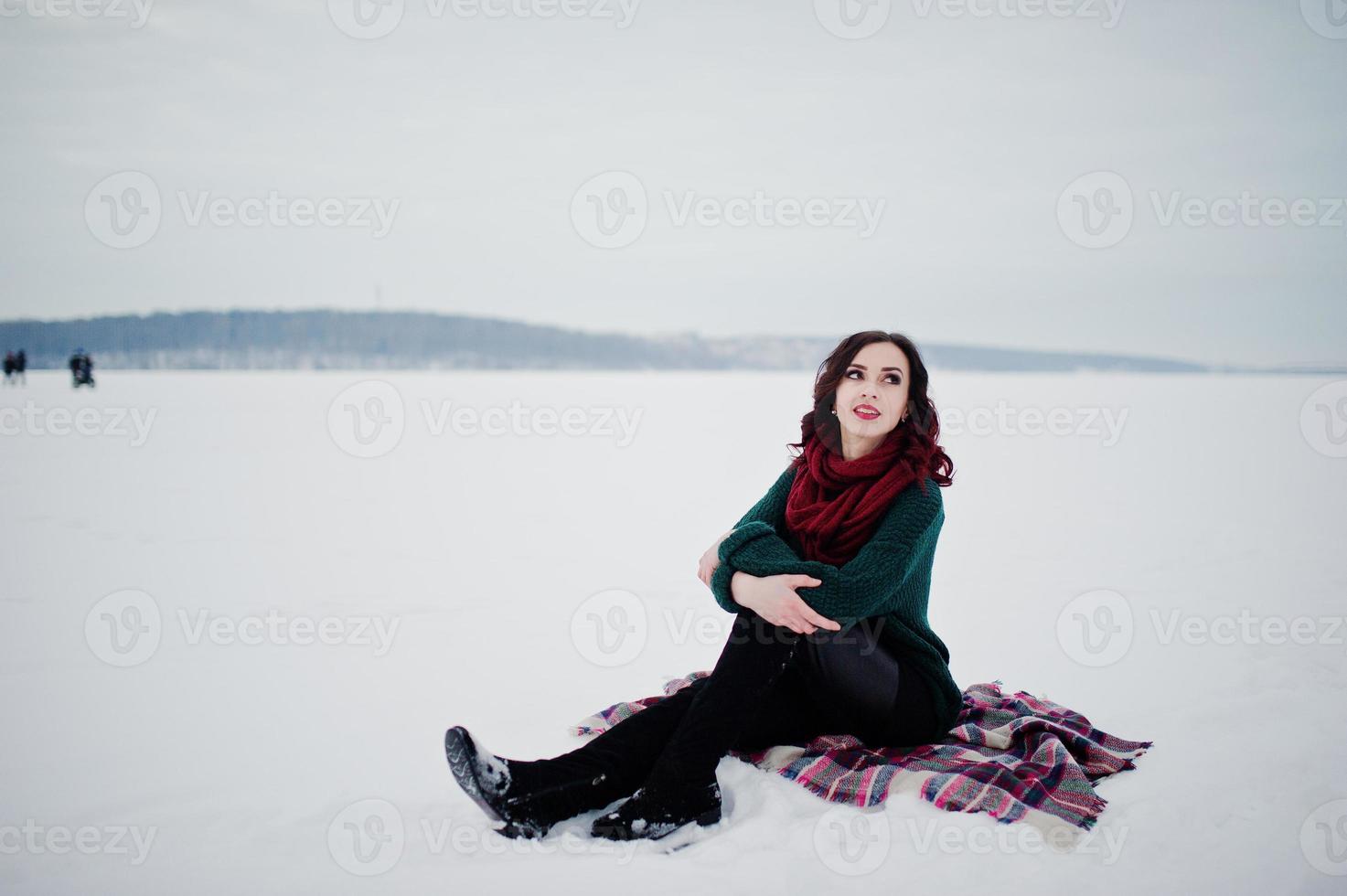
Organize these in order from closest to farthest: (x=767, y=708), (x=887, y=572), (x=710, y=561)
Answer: (x=887, y=572), (x=767, y=708), (x=710, y=561)

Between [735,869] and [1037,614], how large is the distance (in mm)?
3038

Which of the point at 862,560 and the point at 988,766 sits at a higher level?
the point at 862,560

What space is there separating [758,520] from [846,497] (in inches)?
13.3

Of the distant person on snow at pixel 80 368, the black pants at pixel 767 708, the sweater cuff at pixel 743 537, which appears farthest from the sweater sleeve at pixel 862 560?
the distant person on snow at pixel 80 368

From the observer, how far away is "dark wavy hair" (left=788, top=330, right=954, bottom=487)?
8.37 ft

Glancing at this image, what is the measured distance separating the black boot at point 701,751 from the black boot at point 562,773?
67 mm

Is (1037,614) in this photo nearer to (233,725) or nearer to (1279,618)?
(1279,618)

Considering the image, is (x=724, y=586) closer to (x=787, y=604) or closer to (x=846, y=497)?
(x=787, y=604)

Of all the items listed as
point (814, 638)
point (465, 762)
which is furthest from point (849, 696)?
point (465, 762)

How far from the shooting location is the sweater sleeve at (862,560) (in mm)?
2289

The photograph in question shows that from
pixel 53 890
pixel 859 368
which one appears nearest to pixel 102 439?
pixel 53 890

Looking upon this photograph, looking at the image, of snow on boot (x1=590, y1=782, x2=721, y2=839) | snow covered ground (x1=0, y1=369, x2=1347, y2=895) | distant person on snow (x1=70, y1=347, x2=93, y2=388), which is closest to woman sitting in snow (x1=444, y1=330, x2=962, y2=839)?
snow on boot (x1=590, y1=782, x2=721, y2=839)

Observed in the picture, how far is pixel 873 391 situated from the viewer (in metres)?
2.56

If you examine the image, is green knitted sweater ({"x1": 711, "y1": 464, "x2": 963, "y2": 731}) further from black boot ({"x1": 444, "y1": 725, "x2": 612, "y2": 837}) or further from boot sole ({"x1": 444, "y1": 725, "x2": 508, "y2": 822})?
boot sole ({"x1": 444, "y1": 725, "x2": 508, "y2": 822})
